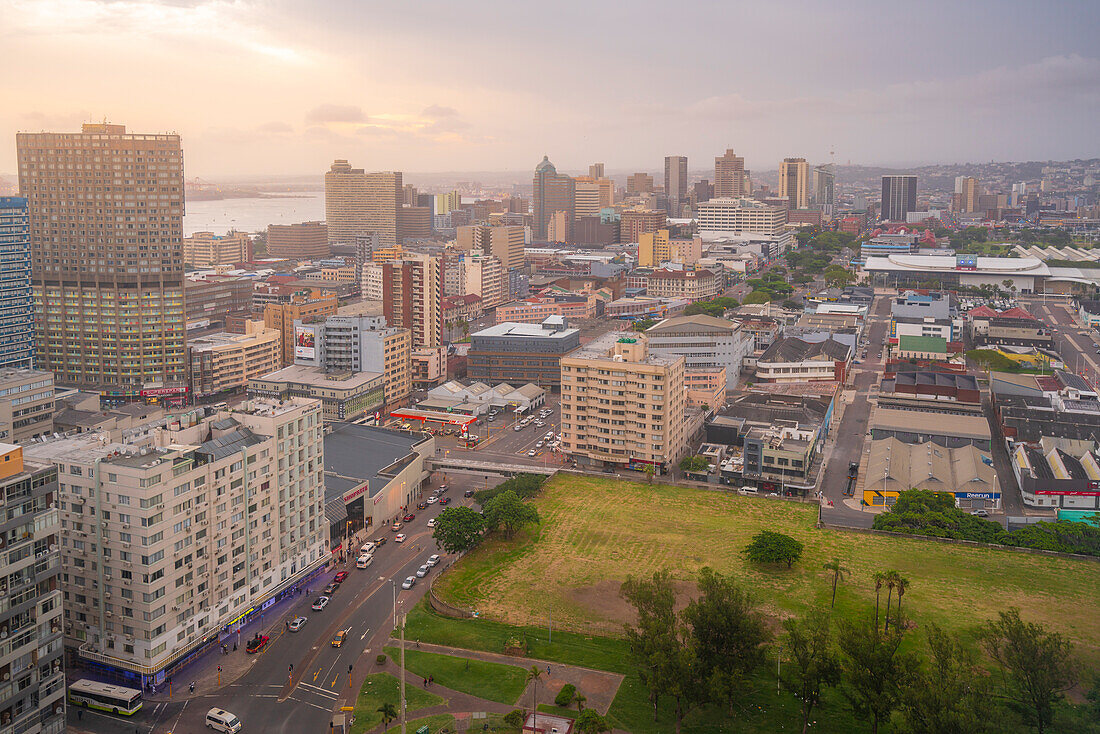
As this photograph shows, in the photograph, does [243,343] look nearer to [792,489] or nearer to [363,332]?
[363,332]

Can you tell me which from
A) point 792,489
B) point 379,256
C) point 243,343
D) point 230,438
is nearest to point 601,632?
point 230,438

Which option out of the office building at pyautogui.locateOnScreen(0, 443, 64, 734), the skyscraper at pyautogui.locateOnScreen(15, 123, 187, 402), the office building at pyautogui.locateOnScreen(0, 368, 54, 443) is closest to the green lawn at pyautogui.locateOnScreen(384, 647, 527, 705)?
the office building at pyautogui.locateOnScreen(0, 443, 64, 734)

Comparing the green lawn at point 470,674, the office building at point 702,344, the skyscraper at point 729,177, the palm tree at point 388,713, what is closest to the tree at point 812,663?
the green lawn at point 470,674

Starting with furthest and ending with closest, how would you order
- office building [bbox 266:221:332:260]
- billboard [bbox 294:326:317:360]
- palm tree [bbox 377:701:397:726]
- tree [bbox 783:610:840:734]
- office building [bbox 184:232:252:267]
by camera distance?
1. office building [bbox 266:221:332:260]
2. office building [bbox 184:232:252:267]
3. billboard [bbox 294:326:317:360]
4. palm tree [bbox 377:701:397:726]
5. tree [bbox 783:610:840:734]

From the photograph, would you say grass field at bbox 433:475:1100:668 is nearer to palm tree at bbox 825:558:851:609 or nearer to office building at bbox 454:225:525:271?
palm tree at bbox 825:558:851:609

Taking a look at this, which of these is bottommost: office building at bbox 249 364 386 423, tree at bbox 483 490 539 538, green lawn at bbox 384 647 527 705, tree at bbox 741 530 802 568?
green lawn at bbox 384 647 527 705

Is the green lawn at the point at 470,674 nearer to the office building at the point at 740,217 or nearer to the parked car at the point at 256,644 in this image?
the parked car at the point at 256,644
